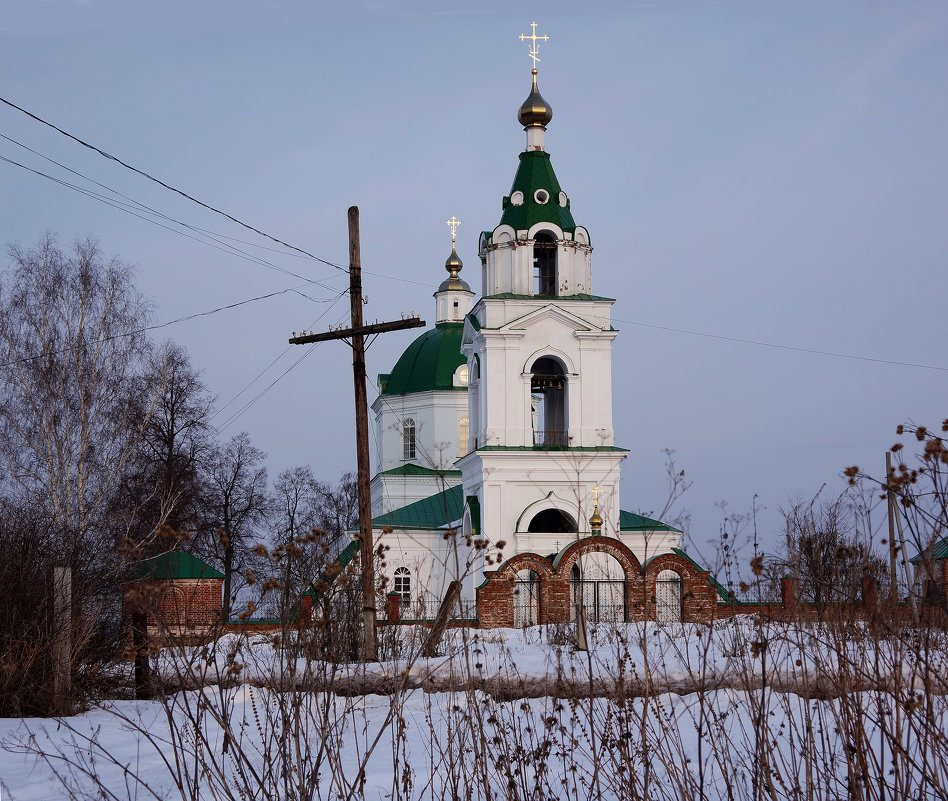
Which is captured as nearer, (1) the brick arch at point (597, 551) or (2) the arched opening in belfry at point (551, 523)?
(1) the brick arch at point (597, 551)

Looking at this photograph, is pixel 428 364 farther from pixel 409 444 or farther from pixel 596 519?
pixel 596 519

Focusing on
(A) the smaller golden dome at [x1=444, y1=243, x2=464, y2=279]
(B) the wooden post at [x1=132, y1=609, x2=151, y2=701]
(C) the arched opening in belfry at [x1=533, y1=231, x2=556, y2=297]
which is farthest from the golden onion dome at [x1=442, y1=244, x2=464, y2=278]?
(B) the wooden post at [x1=132, y1=609, x2=151, y2=701]

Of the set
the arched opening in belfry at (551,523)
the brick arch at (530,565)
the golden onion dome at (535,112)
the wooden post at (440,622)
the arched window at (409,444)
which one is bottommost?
the brick arch at (530,565)

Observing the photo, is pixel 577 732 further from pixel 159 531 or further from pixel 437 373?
pixel 437 373

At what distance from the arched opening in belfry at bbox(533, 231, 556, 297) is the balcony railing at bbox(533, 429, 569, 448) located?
3546 mm

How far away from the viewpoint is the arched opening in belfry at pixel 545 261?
2727 cm

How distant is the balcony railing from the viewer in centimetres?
2672

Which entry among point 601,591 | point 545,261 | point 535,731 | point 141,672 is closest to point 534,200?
point 545,261

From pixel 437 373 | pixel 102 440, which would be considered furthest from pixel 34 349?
pixel 437 373

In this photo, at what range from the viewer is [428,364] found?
38.4m

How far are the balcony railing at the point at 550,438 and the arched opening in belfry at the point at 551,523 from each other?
69.5 inches

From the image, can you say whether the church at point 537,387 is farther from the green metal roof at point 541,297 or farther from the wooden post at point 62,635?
the wooden post at point 62,635

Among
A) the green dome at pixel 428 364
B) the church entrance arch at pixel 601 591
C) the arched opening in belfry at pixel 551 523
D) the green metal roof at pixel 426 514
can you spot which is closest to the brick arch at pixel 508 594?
the church entrance arch at pixel 601 591

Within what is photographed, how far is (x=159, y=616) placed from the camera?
383 cm
